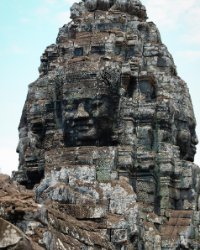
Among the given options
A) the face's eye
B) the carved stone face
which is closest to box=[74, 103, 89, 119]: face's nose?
the carved stone face

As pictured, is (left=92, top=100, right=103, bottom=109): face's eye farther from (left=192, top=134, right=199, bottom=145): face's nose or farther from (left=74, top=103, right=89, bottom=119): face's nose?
(left=192, top=134, right=199, bottom=145): face's nose

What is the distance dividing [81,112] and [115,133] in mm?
1759

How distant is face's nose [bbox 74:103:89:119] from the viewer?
34312mm

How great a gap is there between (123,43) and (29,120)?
5.45 metres

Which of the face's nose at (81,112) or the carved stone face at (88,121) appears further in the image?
the carved stone face at (88,121)

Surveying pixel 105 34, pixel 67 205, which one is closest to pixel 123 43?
pixel 105 34

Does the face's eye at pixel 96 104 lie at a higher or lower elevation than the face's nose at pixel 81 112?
higher

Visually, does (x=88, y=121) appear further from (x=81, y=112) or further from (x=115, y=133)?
(x=115, y=133)

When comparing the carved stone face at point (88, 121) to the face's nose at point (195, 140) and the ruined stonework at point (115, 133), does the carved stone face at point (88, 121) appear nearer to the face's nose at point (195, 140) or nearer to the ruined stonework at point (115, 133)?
the ruined stonework at point (115, 133)

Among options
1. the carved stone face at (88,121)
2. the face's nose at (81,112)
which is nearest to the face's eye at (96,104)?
the carved stone face at (88,121)

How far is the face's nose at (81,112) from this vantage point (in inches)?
1351

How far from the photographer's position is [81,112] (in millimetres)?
34344

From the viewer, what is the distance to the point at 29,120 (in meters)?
37.5

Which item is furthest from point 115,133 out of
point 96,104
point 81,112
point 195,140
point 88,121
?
point 195,140
